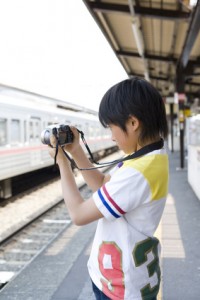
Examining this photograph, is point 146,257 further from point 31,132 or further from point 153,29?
point 31,132

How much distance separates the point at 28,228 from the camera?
23.5 feet

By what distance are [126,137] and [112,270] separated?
1.45ft

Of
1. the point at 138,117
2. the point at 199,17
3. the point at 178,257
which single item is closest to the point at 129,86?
the point at 138,117

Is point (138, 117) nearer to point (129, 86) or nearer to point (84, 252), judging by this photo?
point (129, 86)

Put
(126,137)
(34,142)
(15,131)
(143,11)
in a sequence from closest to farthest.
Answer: (126,137) → (143,11) → (15,131) → (34,142)

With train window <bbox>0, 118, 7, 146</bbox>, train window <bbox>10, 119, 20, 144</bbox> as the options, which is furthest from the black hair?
train window <bbox>10, 119, 20, 144</bbox>

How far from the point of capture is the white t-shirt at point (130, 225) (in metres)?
1.35

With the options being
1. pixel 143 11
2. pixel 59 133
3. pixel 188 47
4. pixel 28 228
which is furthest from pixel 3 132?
pixel 59 133

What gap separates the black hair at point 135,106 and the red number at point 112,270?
0.38 m

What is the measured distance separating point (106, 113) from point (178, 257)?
11.2 feet

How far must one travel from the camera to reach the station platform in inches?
140

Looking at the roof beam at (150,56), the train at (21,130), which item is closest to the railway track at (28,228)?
the train at (21,130)

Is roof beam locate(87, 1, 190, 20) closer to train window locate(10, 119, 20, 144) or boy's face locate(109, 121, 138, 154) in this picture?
train window locate(10, 119, 20, 144)

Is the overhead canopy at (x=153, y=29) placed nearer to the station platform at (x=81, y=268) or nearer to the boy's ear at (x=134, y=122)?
the station platform at (x=81, y=268)
